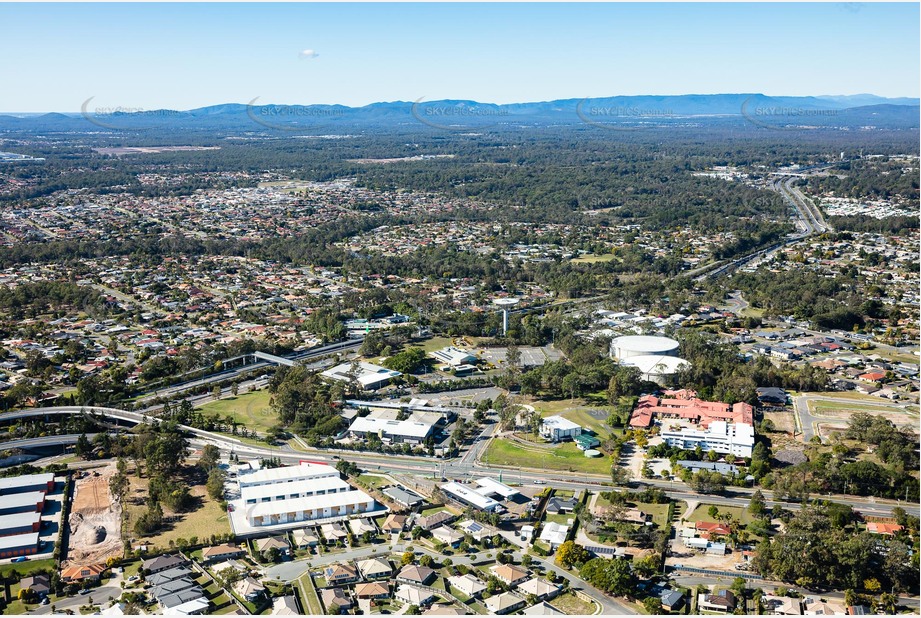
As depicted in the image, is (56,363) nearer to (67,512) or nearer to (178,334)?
(178,334)

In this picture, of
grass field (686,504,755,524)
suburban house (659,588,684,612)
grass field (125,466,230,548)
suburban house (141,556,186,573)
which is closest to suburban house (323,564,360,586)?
suburban house (141,556,186,573)

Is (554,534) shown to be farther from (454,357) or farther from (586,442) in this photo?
(454,357)

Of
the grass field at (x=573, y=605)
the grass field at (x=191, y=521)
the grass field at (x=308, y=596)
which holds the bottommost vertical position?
the grass field at (x=573, y=605)

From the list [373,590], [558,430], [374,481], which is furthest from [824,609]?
[374,481]

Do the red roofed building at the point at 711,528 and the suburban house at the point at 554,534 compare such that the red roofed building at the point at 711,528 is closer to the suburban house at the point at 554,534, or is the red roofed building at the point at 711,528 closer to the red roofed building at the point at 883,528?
the suburban house at the point at 554,534

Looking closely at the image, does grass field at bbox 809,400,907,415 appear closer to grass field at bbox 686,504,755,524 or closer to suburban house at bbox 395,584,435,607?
grass field at bbox 686,504,755,524

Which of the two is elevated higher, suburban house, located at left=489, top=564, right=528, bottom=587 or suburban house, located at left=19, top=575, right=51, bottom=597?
suburban house, located at left=489, top=564, right=528, bottom=587

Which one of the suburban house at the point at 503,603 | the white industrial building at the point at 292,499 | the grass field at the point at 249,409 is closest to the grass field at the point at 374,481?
the white industrial building at the point at 292,499
